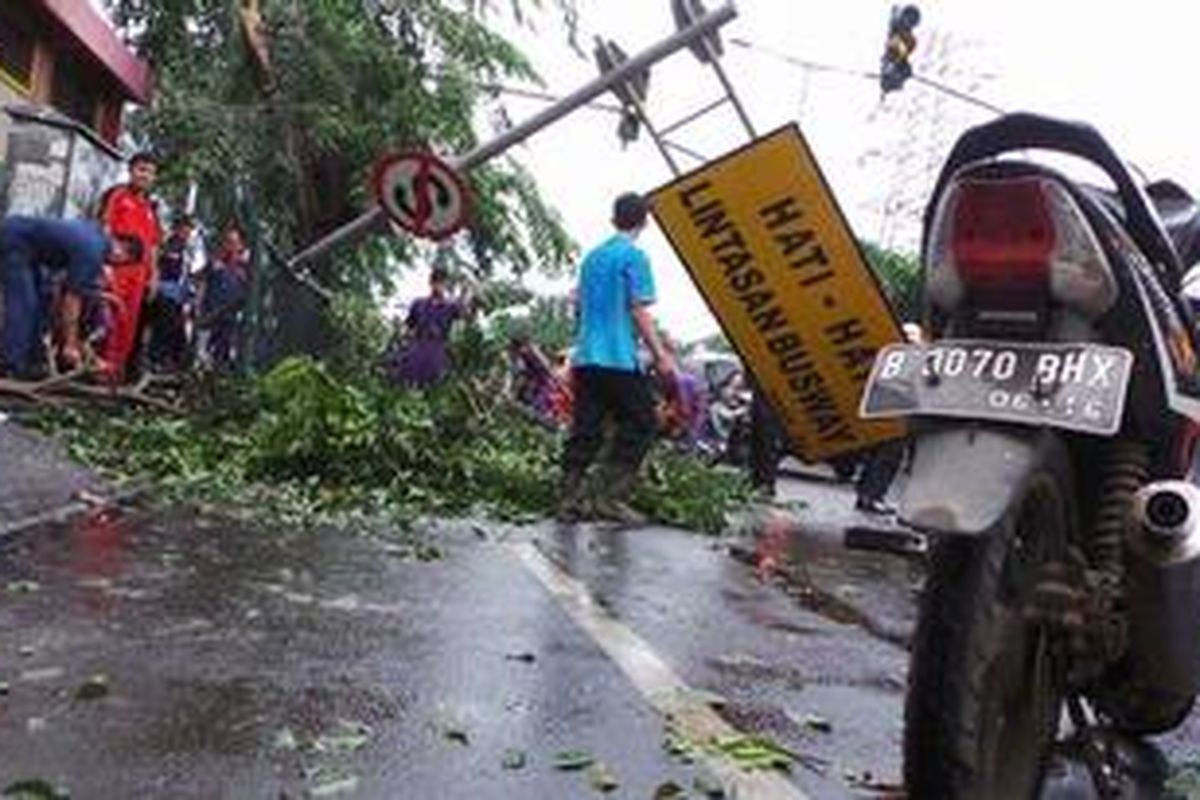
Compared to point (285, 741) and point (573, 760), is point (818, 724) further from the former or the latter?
point (285, 741)

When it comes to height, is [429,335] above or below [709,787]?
above

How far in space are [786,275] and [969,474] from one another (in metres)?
7.57

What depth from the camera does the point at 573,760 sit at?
479 cm

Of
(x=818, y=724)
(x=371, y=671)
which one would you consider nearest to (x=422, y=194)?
(x=371, y=671)

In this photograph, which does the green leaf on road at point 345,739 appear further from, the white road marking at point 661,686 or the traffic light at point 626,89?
the traffic light at point 626,89

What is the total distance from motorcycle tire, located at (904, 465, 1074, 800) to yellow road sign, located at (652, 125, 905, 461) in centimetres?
682

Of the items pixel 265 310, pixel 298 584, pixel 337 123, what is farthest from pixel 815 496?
pixel 298 584

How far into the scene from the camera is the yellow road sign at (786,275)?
37.1ft

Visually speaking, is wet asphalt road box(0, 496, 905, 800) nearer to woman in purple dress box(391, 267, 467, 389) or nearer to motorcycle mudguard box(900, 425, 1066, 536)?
motorcycle mudguard box(900, 425, 1066, 536)

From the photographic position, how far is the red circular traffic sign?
15000mm

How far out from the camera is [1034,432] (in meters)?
4.16

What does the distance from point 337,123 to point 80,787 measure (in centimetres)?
2071

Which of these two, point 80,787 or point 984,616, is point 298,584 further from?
point 984,616

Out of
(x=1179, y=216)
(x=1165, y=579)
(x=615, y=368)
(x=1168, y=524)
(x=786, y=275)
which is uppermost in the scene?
(x=786, y=275)
